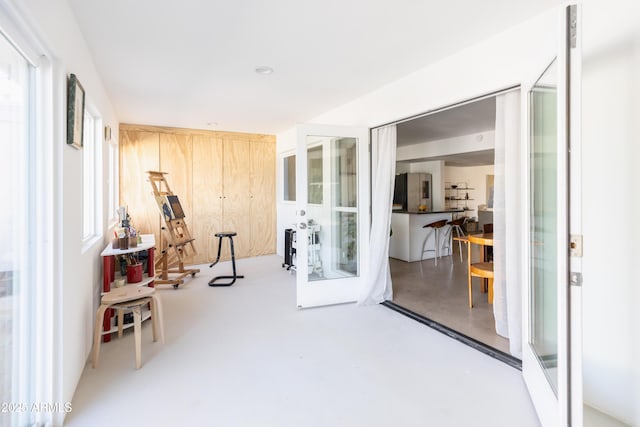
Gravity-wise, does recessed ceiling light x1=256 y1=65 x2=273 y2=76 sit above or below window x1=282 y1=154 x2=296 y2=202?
above

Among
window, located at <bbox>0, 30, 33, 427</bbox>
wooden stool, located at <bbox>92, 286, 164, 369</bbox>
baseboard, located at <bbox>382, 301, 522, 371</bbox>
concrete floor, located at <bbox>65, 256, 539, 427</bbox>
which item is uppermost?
window, located at <bbox>0, 30, 33, 427</bbox>

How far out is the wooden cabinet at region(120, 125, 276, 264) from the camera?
5.45 m

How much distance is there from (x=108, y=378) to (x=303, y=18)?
2852 mm

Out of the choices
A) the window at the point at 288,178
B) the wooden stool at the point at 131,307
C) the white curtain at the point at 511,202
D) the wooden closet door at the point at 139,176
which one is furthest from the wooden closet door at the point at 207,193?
the white curtain at the point at 511,202

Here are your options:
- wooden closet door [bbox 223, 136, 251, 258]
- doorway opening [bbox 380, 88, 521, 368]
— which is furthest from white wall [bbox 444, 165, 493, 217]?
wooden closet door [bbox 223, 136, 251, 258]

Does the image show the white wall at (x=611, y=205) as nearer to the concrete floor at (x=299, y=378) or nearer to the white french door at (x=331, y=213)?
the concrete floor at (x=299, y=378)

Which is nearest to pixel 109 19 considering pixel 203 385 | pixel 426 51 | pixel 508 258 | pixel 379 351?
pixel 426 51

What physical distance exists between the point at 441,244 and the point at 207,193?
4839 mm

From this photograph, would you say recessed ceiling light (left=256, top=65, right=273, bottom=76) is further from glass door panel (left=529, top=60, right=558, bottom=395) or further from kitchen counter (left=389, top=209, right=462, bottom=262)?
kitchen counter (left=389, top=209, right=462, bottom=262)

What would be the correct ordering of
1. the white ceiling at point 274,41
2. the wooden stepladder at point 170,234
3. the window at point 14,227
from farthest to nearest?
the wooden stepladder at point 170,234 → the white ceiling at point 274,41 → the window at point 14,227

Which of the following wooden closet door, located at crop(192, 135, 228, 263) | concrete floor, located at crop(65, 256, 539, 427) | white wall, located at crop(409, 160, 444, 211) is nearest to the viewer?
concrete floor, located at crop(65, 256, 539, 427)

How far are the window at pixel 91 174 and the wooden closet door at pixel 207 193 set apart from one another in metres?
2.51

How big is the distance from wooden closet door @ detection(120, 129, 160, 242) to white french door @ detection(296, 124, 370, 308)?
3158 millimetres

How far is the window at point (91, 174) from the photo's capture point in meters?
3.15
